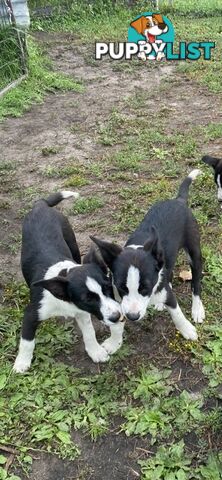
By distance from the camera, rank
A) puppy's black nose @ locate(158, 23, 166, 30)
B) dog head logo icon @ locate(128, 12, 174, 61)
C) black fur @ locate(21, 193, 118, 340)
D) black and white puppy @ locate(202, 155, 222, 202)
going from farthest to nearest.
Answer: puppy's black nose @ locate(158, 23, 166, 30) < dog head logo icon @ locate(128, 12, 174, 61) < black and white puppy @ locate(202, 155, 222, 202) < black fur @ locate(21, 193, 118, 340)

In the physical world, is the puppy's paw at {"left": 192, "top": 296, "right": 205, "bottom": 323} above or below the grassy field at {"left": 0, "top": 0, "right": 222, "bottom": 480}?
above

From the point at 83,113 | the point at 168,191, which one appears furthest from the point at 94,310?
the point at 83,113

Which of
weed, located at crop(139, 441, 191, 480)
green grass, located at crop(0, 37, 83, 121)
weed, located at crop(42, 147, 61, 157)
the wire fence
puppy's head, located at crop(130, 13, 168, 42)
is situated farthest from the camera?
puppy's head, located at crop(130, 13, 168, 42)

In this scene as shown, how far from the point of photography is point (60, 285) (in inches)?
130

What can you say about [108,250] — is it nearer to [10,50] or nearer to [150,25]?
[10,50]

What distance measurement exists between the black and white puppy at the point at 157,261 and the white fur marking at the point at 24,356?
2.56 ft

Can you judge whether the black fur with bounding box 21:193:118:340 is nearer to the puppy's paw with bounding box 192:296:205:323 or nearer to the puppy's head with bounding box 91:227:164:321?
the puppy's head with bounding box 91:227:164:321

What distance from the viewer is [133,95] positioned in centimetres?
869

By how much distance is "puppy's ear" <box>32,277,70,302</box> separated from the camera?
3270 millimetres

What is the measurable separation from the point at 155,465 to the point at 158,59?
8649 mm

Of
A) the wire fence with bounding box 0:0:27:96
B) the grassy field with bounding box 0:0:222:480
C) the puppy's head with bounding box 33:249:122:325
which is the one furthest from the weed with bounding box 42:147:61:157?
the puppy's head with bounding box 33:249:122:325

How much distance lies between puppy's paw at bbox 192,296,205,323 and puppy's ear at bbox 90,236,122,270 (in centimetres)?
103

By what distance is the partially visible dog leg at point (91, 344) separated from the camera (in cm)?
374

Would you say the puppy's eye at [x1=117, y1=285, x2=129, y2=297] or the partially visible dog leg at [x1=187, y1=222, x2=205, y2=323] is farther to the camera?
the partially visible dog leg at [x1=187, y1=222, x2=205, y2=323]
